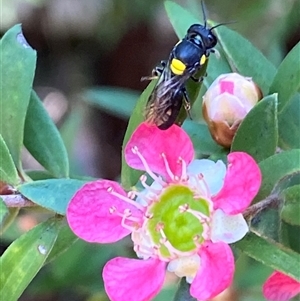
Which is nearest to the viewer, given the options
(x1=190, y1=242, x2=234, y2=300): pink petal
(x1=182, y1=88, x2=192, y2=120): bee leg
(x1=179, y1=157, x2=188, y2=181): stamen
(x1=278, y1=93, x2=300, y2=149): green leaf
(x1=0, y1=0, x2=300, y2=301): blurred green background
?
(x1=190, y1=242, x2=234, y2=300): pink petal

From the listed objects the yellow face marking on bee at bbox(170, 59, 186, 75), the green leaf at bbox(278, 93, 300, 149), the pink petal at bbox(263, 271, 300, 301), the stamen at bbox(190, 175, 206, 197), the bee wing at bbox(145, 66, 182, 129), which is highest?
the yellow face marking on bee at bbox(170, 59, 186, 75)

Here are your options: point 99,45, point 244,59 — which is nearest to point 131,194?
point 244,59

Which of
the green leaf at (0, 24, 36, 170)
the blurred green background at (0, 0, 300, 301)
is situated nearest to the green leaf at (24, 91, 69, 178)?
the green leaf at (0, 24, 36, 170)

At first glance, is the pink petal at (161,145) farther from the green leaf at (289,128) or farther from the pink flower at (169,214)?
the green leaf at (289,128)

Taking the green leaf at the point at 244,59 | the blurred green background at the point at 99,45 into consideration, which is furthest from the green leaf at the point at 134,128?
the blurred green background at the point at 99,45

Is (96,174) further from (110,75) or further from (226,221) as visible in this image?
(226,221)

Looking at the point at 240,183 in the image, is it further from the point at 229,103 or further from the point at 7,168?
the point at 7,168

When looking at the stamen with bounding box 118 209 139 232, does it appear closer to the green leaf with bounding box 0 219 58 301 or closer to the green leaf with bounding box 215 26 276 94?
the green leaf with bounding box 0 219 58 301
